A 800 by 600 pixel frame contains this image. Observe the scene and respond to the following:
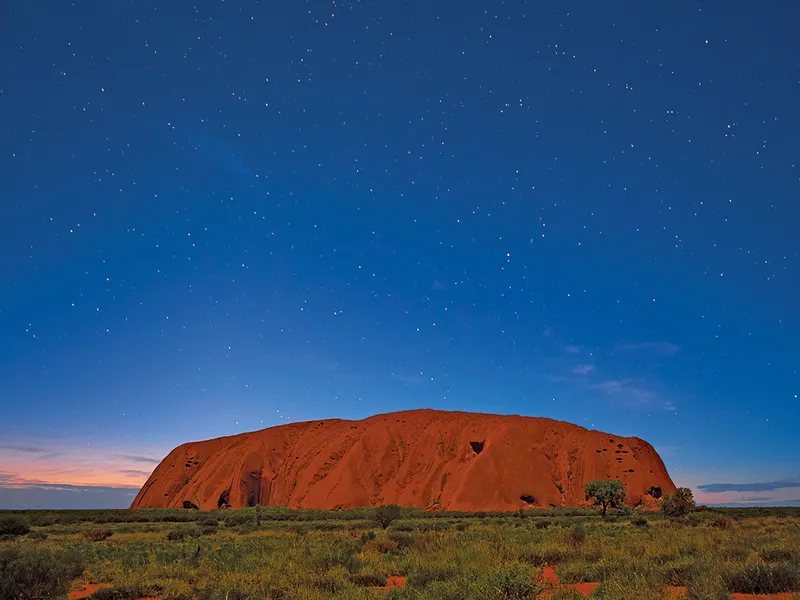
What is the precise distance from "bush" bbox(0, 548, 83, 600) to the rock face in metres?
82.4

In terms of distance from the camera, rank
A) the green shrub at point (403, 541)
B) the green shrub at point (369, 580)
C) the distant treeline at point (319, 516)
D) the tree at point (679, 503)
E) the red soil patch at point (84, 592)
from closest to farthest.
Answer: the red soil patch at point (84, 592) → the green shrub at point (369, 580) → the green shrub at point (403, 541) → the tree at point (679, 503) → the distant treeline at point (319, 516)

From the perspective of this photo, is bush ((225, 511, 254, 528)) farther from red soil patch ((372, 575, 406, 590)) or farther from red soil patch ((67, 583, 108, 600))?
red soil patch ((372, 575, 406, 590))

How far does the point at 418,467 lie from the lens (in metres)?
102

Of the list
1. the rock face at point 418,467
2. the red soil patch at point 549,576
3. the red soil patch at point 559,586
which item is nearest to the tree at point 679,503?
the rock face at point 418,467

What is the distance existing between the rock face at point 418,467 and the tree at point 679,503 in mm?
32990

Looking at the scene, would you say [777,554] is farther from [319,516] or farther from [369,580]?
[319,516]

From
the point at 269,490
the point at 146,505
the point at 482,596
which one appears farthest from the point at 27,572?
the point at 146,505

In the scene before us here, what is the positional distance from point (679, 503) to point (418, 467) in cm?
5505

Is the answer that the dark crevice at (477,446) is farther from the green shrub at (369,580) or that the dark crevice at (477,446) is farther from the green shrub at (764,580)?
the green shrub at (764,580)

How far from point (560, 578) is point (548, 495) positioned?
87678 millimetres

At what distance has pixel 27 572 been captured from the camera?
442 inches

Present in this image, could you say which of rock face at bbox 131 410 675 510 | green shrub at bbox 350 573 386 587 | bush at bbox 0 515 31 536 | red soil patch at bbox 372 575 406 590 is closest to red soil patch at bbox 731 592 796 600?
red soil patch at bbox 372 575 406 590

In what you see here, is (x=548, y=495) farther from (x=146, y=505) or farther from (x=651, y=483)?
(x=146, y=505)

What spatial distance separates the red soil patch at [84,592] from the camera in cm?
1174
